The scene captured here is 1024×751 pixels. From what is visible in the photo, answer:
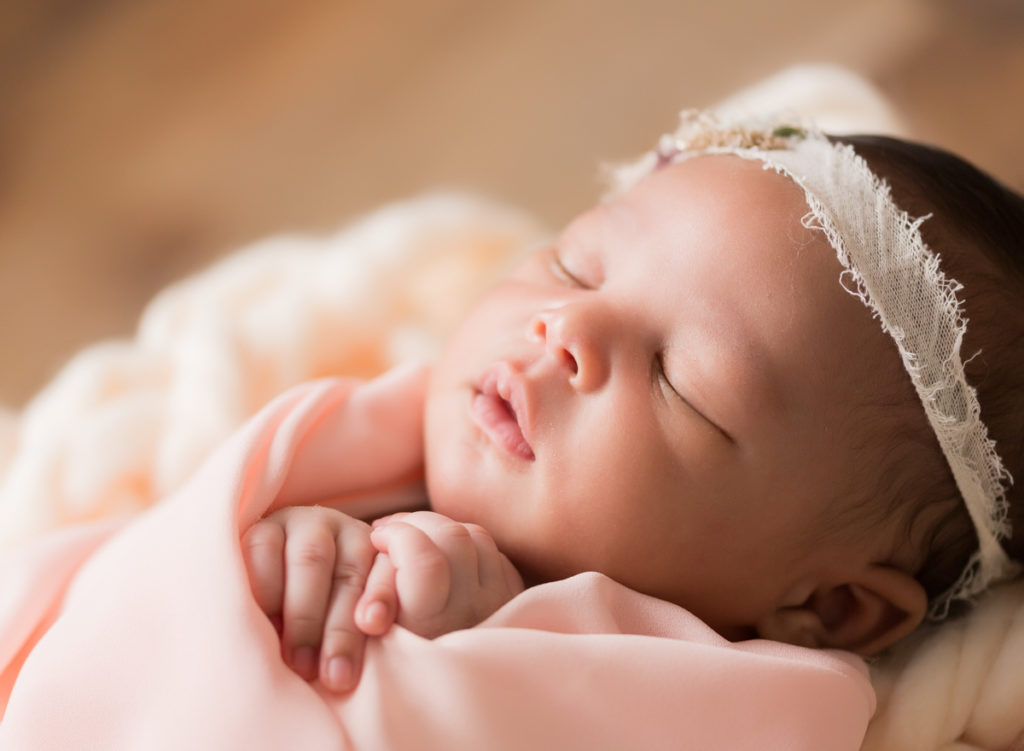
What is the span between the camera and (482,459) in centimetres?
112

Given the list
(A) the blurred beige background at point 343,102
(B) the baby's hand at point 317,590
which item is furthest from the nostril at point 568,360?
(A) the blurred beige background at point 343,102

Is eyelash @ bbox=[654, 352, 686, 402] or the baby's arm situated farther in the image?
eyelash @ bbox=[654, 352, 686, 402]

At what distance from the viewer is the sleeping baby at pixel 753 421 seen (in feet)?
3.47

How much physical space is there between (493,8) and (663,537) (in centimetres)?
172

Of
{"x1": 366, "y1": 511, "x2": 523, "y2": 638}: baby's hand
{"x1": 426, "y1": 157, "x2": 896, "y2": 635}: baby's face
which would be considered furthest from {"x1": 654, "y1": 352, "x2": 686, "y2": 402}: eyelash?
{"x1": 366, "y1": 511, "x2": 523, "y2": 638}: baby's hand

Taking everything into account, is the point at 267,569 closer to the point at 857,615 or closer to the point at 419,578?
the point at 419,578

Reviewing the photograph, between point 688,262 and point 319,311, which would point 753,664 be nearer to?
point 688,262

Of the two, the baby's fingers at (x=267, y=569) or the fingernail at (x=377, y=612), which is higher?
the baby's fingers at (x=267, y=569)

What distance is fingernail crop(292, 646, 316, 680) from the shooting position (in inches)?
36.9

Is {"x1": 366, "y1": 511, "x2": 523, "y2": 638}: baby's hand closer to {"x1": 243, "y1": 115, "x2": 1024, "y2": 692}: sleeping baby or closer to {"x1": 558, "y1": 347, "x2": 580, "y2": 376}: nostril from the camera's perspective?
{"x1": 243, "y1": 115, "x2": 1024, "y2": 692}: sleeping baby

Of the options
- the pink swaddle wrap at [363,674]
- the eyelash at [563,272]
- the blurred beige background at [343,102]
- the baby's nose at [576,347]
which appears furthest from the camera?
the blurred beige background at [343,102]

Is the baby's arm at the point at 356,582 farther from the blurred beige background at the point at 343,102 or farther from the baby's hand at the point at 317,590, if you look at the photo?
the blurred beige background at the point at 343,102

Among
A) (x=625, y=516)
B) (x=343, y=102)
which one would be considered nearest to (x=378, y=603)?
(x=625, y=516)

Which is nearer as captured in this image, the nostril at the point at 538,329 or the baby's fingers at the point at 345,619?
the baby's fingers at the point at 345,619
